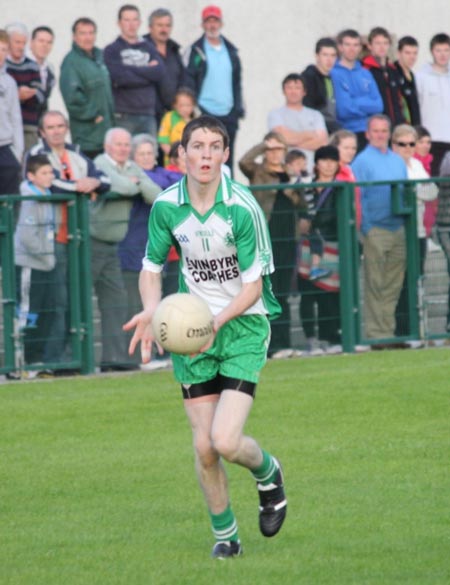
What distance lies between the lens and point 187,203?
8062 millimetres

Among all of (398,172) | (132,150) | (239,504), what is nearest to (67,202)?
(132,150)

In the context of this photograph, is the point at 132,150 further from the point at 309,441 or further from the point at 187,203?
the point at 187,203

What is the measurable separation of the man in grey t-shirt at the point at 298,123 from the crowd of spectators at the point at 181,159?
0.02 metres

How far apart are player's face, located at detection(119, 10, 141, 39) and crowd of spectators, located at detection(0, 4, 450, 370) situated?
0.02 m

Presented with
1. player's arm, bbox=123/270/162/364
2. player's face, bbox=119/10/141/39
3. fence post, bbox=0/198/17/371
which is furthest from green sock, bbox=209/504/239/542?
player's face, bbox=119/10/141/39

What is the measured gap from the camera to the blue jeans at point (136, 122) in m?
17.9

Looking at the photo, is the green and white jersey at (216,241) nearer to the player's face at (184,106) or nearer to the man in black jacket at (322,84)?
the player's face at (184,106)

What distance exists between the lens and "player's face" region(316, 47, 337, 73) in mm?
18875

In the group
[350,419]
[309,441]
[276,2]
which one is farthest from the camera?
[276,2]

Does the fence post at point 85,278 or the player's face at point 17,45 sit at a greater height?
the player's face at point 17,45

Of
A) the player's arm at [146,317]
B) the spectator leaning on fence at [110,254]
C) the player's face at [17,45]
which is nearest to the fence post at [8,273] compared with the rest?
the spectator leaning on fence at [110,254]

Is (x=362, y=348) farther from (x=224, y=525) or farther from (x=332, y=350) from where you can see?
(x=224, y=525)

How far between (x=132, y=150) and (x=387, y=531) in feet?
26.9

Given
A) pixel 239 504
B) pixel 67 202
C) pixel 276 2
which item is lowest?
pixel 239 504
